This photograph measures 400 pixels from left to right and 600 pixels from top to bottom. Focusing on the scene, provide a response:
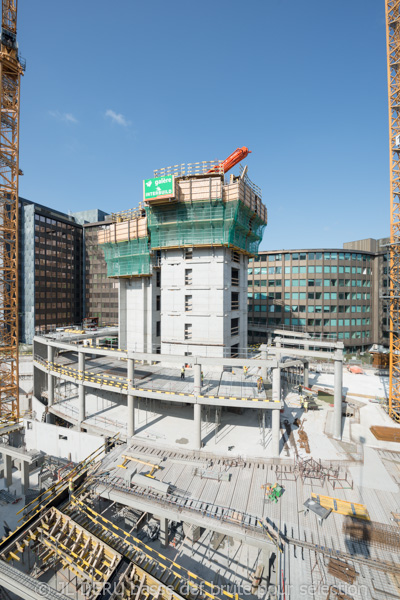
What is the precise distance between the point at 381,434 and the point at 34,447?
34.5 metres

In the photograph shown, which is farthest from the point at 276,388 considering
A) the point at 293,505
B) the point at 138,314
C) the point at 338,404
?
the point at 138,314

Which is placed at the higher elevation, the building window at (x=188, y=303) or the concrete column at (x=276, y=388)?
the building window at (x=188, y=303)

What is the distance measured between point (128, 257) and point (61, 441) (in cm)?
2218

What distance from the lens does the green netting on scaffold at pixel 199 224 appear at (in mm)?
28266

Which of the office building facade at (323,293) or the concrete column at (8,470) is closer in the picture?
the concrete column at (8,470)

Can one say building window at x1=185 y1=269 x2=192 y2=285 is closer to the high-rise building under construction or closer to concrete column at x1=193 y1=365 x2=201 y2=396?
the high-rise building under construction

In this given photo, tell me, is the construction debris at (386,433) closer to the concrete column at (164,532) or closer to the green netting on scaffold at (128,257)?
the concrete column at (164,532)

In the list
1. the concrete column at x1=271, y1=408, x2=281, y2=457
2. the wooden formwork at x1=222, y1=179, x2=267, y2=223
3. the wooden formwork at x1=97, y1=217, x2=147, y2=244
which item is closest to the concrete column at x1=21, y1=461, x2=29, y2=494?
the concrete column at x1=271, y1=408, x2=281, y2=457

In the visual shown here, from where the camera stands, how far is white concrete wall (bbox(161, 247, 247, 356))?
29344 millimetres

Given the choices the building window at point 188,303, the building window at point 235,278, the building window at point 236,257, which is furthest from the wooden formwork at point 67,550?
the building window at point 236,257

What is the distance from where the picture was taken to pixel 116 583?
12.5 meters

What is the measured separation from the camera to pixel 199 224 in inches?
1152

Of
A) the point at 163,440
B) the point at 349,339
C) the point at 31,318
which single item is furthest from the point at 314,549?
the point at 31,318

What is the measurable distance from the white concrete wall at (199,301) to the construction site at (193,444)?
0.17 m
